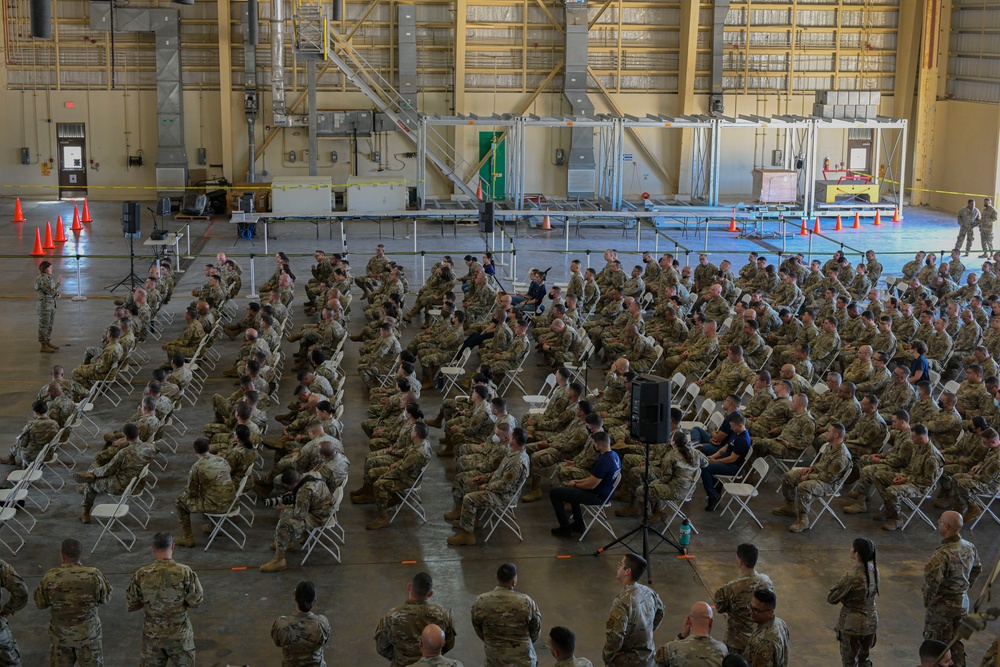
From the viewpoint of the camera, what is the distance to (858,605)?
944cm

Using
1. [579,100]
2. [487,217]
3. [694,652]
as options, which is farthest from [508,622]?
[579,100]

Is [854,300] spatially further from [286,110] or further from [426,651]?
[286,110]

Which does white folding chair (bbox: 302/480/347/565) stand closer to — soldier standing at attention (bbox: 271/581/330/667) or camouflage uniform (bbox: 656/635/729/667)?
soldier standing at attention (bbox: 271/581/330/667)

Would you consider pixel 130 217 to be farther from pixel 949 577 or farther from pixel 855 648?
pixel 949 577

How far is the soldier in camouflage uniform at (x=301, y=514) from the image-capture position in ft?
37.9

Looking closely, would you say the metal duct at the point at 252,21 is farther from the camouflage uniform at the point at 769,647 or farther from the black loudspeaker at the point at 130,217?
the camouflage uniform at the point at 769,647

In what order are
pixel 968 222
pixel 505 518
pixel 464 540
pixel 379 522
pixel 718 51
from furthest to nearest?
pixel 718 51
pixel 968 222
pixel 505 518
pixel 379 522
pixel 464 540

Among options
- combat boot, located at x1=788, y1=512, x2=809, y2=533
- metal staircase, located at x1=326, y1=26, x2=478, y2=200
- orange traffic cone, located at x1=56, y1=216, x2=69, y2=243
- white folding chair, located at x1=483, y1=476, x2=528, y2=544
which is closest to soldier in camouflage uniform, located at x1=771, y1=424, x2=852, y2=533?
combat boot, located at x1=788, y1=512, x2=809, y2=533

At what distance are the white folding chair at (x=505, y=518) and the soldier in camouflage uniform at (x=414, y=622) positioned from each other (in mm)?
3460

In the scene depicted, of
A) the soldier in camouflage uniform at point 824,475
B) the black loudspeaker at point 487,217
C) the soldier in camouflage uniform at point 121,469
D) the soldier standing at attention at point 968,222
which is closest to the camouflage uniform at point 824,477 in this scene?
the soldier in camouflage uniform at point 824,475

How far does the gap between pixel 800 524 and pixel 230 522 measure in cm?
603

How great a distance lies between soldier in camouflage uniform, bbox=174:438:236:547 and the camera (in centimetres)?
1198

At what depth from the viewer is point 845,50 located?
38094mm

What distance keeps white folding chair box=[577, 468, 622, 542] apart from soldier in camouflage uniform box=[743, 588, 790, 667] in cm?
388
